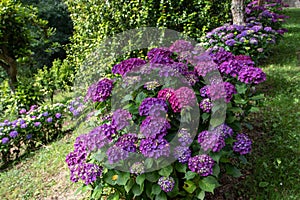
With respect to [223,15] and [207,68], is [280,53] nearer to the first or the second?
[223,15]

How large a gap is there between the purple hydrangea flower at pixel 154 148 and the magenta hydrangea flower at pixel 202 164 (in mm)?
179

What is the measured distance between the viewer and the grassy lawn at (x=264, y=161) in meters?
2.53

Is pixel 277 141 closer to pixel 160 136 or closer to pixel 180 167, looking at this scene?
pixel 180 167

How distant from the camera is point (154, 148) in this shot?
6.02ft

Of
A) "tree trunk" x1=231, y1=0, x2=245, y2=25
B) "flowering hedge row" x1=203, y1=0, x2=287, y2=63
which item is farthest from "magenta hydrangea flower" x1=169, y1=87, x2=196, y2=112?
"tree trunk" x1=231, y1=0, x2=245, y2=25

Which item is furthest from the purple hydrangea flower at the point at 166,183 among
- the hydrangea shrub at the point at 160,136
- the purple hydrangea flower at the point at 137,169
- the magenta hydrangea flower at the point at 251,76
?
the magenta hydrangea flower at the point at 251,76

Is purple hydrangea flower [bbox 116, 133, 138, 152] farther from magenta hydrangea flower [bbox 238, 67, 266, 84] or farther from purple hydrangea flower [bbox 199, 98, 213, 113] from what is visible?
magenta hydrangea flower [bbox 238, 67, 266, 84]

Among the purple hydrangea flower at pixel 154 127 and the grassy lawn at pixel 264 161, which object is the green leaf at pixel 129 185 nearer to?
the purple hydrangea flower at pixel 154 127

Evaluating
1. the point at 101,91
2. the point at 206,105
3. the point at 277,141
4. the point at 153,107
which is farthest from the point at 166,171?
the point at 277,141

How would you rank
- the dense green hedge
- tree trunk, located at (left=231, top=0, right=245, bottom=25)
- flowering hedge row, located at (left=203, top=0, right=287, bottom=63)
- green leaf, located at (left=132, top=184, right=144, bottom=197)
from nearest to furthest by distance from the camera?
green leaf, located at (left=132, top=184, right=144, bottom=197), flowering hedge row, located at (left=203, top=0, right=287, bottom=63), tree trunk, located at (left=231, top=0, right=245, bottom=25), the dense green hedge

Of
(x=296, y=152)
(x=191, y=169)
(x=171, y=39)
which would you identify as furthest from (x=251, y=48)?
(x=191, y=169)

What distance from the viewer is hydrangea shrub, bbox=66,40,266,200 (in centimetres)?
189

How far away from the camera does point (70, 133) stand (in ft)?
15.8

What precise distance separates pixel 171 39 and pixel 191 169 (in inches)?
141
